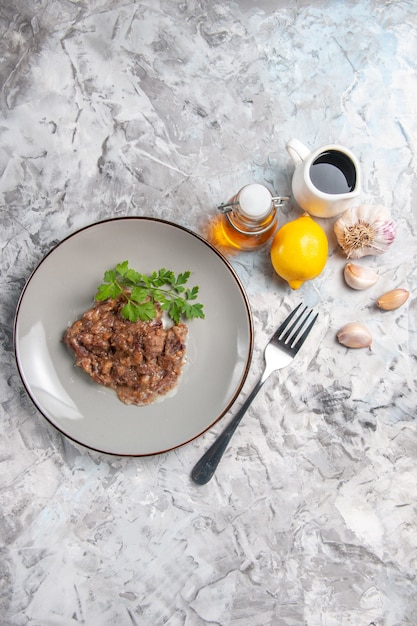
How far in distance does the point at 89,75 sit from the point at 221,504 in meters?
1.20

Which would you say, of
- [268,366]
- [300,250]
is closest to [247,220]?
[300,250]

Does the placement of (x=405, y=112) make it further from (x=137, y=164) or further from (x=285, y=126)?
(x=137, y=164)

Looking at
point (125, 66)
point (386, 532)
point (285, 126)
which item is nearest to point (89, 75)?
point (125, 66)

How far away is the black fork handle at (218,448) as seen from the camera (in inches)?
56.0

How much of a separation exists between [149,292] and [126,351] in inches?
6.1

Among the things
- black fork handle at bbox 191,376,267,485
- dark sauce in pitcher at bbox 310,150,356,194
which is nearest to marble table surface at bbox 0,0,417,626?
black fork handle at bbox 191,376,267,485

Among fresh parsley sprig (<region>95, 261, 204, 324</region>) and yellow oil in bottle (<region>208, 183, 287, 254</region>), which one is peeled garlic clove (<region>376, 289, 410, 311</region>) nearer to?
yellow oil in bottle (<region>208, 183, 287, 254</region>)

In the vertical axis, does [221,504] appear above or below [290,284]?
below

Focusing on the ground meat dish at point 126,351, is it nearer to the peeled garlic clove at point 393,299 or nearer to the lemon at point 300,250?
the lemon at point 300,250

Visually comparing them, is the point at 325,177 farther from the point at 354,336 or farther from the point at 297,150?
the point at 354,336

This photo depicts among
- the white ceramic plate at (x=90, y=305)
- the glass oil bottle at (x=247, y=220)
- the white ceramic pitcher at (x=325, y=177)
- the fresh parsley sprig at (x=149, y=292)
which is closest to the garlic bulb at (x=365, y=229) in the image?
Answer: the white ceramic pitcher at (x=325, y=177)

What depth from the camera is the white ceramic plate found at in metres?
1.36

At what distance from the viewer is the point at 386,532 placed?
1.46 meters

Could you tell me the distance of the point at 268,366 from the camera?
1431mm
